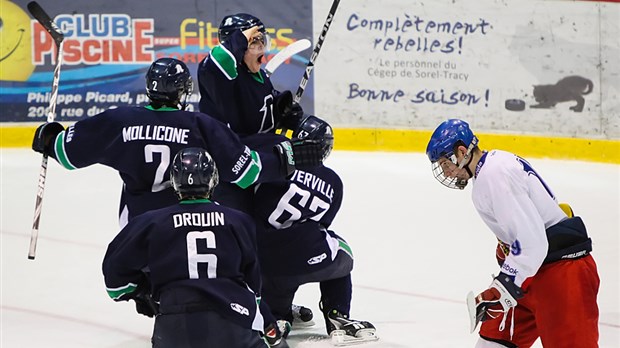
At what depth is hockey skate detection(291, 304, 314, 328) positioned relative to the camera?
4.75 meters

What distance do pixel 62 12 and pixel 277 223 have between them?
13.9ft

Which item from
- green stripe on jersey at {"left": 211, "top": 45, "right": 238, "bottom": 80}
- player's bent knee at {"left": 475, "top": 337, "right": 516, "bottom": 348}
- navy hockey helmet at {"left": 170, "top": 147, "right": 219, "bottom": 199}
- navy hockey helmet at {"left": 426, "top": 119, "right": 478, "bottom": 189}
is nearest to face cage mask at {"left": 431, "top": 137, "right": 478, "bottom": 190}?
navy hockey helmet at {"left": 426, "top": 119, "right": 478, "bottom": 189}

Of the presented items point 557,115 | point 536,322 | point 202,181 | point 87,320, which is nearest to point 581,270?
point 536,322

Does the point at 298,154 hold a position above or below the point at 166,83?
below

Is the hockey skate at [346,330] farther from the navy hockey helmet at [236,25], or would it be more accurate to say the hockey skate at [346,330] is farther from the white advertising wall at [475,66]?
the white advertising wall at [475,66]

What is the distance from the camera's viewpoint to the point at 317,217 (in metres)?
4.49

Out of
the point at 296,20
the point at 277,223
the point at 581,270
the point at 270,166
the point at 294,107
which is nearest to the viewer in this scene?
the point at 581,270

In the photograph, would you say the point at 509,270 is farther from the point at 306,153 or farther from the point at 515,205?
the point at 306,153

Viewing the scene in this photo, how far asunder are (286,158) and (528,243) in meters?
1.12

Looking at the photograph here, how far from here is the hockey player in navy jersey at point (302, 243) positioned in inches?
174

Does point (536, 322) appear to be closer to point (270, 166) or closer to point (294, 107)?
point (270, 166)

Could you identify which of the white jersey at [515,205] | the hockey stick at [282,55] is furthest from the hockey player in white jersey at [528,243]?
the hockey stick at [282,55]

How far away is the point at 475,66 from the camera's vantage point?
7.93 metres

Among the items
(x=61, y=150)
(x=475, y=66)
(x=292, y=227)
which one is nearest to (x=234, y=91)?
(x=292, y=227)
